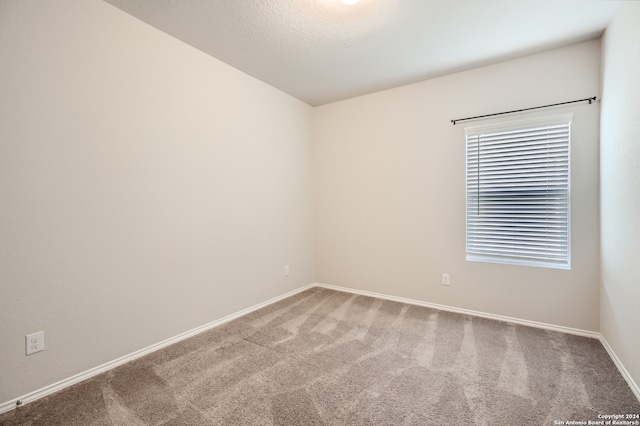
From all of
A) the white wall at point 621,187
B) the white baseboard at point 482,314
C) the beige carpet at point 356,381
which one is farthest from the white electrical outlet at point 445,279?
the white wall at point 621,187

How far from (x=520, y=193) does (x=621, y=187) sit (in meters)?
0.82

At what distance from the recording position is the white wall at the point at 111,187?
165cm

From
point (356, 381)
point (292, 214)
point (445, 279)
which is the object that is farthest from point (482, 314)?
point (292, 214)

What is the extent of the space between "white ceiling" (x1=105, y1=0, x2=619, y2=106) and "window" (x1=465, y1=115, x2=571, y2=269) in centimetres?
75

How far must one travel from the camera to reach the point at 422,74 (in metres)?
3.05

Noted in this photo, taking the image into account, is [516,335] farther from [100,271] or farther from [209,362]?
[100,271]

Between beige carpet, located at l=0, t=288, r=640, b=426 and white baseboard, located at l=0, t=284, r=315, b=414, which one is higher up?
white baseboard, located at l=0, t=284, r=315, b=414

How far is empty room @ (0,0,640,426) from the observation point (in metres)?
1.67

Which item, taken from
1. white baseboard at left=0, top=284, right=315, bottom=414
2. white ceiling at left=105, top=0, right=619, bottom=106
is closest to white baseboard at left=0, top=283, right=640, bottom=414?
white baseboard at left=0, top=284, right=315, bottom=414

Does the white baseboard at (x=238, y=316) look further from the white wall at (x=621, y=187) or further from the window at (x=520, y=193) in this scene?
the window at (x=520, y=193)

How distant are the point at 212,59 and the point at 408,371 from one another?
3.24 meters

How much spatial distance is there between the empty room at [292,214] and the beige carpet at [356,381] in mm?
18

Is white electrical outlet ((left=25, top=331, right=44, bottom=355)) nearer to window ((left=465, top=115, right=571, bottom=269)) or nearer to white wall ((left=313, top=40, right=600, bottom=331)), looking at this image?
white wall ((left=313, top=40, right=600, bottom=331))

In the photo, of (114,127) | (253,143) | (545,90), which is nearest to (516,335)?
(545,90)
